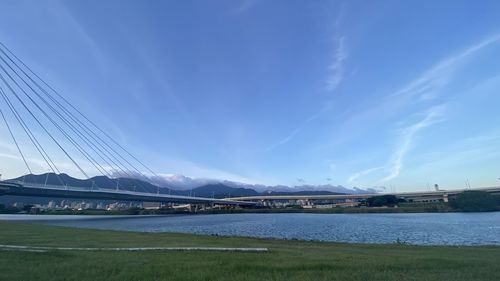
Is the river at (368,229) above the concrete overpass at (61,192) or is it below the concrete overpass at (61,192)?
below

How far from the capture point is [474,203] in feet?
A: 287

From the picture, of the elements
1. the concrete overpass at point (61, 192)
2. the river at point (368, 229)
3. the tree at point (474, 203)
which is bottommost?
the river at point (368, 229)

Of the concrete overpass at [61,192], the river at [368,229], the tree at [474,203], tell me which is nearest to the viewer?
the river at [368,229]

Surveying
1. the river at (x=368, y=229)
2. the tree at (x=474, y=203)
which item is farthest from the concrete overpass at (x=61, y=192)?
the tree at (x=474, y=203)

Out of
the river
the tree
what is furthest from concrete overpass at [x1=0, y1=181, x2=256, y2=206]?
→ the tree

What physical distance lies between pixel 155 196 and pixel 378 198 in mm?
80720

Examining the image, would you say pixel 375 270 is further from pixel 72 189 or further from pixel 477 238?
pixel 72 189

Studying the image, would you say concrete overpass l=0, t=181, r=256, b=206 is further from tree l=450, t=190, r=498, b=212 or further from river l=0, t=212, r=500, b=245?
tree l=450, t=190, r=498, b=212

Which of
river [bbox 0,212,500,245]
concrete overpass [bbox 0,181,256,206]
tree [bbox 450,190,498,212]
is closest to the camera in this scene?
river [bbox 0,212,500,245]

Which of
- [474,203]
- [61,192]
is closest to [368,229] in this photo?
[61,192]

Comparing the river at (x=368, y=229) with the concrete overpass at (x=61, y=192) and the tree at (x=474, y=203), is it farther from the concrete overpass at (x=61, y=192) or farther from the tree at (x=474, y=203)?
the tree at (x=474, y=203)

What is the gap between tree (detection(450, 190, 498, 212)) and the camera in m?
86.9

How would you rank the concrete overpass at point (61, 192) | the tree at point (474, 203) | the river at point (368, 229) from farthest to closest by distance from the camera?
1. the tree at point (474, 203)
2. the concrete overpass at point (61, 192)
3. the river at point (368, 229)

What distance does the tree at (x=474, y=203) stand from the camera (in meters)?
86.9
